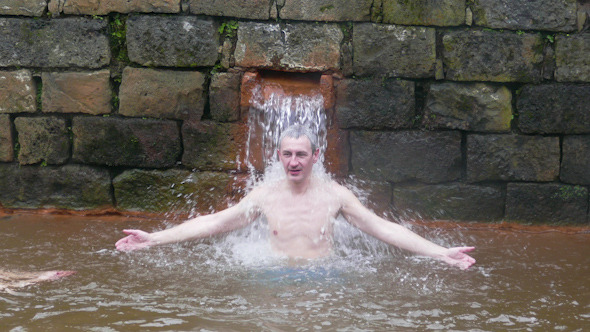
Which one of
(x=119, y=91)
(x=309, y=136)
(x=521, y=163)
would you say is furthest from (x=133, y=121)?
(x=521, y=163)

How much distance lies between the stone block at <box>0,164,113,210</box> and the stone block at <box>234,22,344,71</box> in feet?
5.72

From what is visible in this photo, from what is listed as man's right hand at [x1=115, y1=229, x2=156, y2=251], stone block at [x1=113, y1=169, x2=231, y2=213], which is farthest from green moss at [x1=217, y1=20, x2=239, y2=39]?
man's right hand at [x1=115, y1=229, x2=156, y2=251]

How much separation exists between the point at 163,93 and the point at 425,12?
2.29m

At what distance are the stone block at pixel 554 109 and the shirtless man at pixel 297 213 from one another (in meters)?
1.99

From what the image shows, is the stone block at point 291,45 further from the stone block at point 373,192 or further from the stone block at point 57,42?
the stone block at point 57,42

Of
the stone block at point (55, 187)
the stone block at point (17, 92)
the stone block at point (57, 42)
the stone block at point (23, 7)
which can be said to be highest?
the stone block at point (23, 7)

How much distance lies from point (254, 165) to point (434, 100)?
1.63 meters

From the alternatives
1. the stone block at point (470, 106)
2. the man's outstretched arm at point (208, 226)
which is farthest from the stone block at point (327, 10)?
the man's outstretched arm at point (208, 226)

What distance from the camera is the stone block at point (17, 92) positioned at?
6039 mm

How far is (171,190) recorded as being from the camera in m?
6.12

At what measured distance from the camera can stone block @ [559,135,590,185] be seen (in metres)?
5.81

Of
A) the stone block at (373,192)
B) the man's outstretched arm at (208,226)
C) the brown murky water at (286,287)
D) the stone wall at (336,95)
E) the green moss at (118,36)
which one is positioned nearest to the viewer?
the brown murky water at (286,287)

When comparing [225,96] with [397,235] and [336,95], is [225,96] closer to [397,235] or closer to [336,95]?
[336,95]

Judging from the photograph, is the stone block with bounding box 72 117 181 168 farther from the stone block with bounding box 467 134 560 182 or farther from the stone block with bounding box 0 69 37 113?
the stone block with bounding box 467 134 560 182
